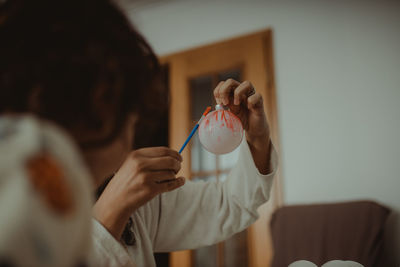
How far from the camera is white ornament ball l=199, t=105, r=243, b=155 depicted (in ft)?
2.27

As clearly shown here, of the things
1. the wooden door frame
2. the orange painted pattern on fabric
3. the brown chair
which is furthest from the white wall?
the orange painted pattern on fabric

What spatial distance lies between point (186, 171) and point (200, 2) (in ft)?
4.14

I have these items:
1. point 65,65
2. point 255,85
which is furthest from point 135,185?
point 255,85

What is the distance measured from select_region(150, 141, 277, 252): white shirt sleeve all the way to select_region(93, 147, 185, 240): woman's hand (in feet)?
0.92

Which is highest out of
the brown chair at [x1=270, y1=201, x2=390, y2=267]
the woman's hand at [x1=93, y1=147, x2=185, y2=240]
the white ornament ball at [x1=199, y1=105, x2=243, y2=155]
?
the white ornament ball at [x1=199, y1=105, x2=243, y2=155]

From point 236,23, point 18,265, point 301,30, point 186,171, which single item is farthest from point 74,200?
point 236,23

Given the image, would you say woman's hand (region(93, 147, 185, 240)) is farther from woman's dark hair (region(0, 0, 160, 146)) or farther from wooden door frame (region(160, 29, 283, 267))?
wooden door frame (region(160, 29, 283, 267))

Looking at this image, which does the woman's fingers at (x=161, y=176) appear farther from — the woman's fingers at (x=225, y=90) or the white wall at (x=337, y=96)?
the white wall at (x=337, y=96)

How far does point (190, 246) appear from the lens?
92 cm

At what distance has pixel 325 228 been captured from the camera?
1295 mm

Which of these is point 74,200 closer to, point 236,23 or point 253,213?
point 253,213

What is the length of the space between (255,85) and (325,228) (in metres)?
0.94

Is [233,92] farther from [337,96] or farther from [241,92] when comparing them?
[337,96]

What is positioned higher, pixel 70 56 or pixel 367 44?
pixel 367 44
